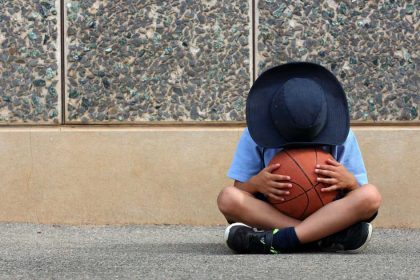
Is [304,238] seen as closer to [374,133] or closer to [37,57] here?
[374,133]

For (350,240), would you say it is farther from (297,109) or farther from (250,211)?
(297,109)

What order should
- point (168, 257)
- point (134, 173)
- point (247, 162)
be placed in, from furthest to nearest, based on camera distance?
point (134, 173)
point (247, 162)
point (168, 257)

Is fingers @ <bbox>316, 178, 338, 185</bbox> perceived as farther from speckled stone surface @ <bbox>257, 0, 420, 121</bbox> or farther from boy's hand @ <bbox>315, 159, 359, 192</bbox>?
speckled stone surface @ <bbox>257, 0, 420, 121</bbox>

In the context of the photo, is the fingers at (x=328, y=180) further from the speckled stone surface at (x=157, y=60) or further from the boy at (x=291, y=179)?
the speckled stone surface at (x=157, y=60)

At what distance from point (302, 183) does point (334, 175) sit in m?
0.15

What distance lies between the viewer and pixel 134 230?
6234 millimetres

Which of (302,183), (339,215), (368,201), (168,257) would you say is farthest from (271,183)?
(168,257)

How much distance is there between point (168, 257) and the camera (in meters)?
4.81

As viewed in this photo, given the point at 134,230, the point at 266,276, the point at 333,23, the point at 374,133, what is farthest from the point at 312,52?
the point at 266,276

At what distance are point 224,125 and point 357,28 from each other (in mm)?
986

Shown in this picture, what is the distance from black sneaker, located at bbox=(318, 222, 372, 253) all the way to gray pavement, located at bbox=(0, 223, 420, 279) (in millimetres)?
61

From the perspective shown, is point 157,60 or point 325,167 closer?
point 325,167

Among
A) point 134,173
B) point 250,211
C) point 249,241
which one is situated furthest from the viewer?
point 134,173

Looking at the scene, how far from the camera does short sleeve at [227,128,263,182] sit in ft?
17.2
